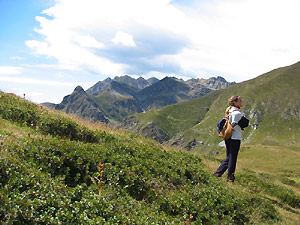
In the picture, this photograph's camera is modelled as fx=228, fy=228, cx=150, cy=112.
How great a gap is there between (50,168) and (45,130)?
496cm

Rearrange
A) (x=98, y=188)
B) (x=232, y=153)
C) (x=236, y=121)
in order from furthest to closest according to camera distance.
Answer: (x=232, y=153)
(x=236, y=121)
(x=98, y=188)

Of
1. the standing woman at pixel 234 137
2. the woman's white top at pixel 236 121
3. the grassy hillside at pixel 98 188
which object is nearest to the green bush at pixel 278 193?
the grassy hillside at pixel 98 188

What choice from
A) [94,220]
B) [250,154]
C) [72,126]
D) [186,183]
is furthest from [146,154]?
[250,154]

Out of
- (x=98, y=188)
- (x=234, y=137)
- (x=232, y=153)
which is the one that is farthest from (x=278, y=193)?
(x=98, y=188)

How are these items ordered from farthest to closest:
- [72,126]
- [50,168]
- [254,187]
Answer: [254,187]
[72,126]
[50,168]

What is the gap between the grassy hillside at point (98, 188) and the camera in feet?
14.9

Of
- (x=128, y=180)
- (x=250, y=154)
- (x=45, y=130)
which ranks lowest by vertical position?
(x=250, y=154)

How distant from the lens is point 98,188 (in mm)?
5957

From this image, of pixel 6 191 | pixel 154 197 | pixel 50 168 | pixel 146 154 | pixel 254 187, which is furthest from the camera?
pixel 254 187

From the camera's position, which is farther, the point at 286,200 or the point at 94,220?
the point at 286,200

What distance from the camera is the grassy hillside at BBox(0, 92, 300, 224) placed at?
14.9 feet

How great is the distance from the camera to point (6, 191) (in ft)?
14.4

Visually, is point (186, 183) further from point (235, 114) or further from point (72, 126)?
point (72, 126)

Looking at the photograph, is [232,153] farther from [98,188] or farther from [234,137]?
[98,188]
